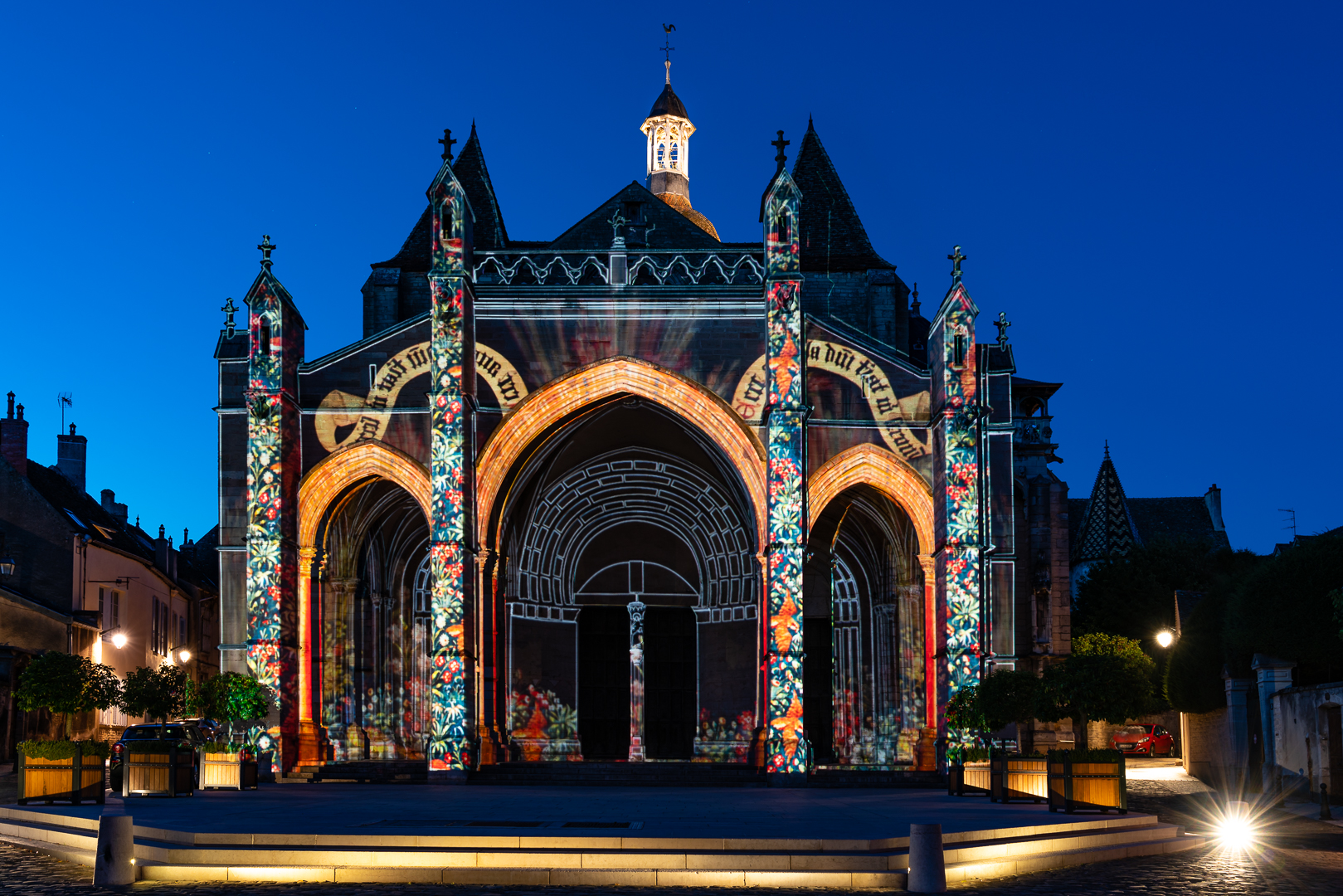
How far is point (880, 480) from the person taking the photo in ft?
88.0

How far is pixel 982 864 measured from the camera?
13508 millimetres

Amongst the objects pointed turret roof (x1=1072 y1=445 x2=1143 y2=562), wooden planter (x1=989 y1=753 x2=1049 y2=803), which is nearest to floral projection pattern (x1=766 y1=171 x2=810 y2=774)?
wooden planter (x1=989 y1=753 x2=1049 y2=803)

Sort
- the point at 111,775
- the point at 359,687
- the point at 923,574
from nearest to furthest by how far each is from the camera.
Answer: the point at 111,775 → the point at 923,574 → the point at 359,687

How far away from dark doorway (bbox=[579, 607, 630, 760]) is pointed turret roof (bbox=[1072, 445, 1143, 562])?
35.7 metres

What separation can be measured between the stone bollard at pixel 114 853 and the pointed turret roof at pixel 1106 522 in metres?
54.6

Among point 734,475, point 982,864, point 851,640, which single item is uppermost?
point 734,475

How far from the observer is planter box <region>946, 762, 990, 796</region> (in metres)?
21.5

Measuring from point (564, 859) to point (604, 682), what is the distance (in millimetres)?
19191

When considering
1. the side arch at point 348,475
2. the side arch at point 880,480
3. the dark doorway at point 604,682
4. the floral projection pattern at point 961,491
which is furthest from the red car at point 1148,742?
the side arch at point 348,475

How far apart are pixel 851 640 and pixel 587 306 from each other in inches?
423

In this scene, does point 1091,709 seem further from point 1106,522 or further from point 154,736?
point 1106,522

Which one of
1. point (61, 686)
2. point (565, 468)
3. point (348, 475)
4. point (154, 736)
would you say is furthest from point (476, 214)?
point (61, 686)

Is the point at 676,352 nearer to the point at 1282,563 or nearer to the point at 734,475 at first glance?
the point at 734,475

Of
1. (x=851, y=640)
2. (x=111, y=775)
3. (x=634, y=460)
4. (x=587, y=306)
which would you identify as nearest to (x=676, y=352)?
(x=587, y=306)
